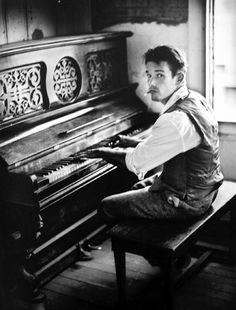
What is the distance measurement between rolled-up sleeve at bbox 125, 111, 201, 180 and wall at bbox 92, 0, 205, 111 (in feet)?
4.72

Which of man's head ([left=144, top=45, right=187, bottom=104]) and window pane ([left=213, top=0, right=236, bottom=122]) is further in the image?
window pane ([left=213, top=0, right=236, bottom=122])

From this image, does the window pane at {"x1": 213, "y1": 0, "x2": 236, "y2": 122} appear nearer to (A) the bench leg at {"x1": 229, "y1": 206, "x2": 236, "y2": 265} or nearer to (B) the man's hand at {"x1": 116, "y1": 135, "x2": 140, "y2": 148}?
(A) the bench leg at {"x1": 229, "y1": 206, "x2": 236, "y2": 265}

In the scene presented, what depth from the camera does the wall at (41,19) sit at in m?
3.75

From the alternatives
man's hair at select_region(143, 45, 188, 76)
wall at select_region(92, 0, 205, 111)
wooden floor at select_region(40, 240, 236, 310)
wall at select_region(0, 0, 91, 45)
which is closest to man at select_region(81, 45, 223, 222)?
man's hair at select_region(143, 45, 188, 76)

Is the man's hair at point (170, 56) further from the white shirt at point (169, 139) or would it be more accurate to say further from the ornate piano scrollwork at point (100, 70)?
the ornate piano scrollwork at point (100, 70)

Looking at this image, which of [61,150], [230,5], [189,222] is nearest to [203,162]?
[189,222]

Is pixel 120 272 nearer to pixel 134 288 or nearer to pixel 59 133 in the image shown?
pixel 134 288

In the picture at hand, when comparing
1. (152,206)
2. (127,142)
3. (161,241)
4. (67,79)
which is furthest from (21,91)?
(161,241)

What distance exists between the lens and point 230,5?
3883mm

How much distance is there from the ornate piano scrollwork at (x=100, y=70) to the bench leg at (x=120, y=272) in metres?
1.49

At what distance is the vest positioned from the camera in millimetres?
2758

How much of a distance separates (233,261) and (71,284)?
1110mm

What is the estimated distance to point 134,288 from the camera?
10.9 feet

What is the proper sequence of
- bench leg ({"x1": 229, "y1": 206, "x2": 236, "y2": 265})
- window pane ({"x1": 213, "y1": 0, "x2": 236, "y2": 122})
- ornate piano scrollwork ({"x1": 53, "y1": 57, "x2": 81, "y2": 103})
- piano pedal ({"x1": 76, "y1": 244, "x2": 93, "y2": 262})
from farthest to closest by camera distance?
window pane ({"x1": 213, "y1": 0, "x2": 236, "y2": 122})
piano pedal ({"x1": 76, "y1": 244, "x2": 93, "y2": 262})
ornate piano scrollwork ({"x1": 53, "y1": 57, "x2": 81, "y2": 103})
bench leg ({"x1": 229, "y1": 206, "x2": 236, "y2": 265})
